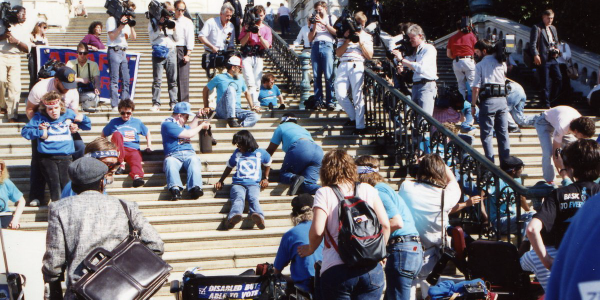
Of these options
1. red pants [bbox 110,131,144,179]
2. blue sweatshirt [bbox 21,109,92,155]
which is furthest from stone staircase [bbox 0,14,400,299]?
blue sweatshirt [bbox 21,109,92,155]

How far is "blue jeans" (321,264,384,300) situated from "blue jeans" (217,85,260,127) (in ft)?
19.4

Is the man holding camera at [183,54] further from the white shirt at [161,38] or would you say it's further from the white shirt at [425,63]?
the white shirt at [425,63]

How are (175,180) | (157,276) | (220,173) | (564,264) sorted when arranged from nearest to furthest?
1. (564,264)
2. (157,276)
3. (175,180)
4. (220,173)

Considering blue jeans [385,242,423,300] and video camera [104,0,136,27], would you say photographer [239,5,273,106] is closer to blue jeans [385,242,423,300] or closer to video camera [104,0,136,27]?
video camera [104,0,136,27]

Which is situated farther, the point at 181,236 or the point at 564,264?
the point at 181,236

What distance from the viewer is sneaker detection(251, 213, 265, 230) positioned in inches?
Result: 321

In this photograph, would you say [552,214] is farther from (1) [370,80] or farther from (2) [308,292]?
(1) [370,80]

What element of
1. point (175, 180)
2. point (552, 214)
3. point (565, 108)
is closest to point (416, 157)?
point (565, 108)

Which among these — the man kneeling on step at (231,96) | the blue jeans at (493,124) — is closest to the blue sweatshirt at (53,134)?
the man kneeling on step at (231,96)

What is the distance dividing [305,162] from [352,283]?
3861 mm

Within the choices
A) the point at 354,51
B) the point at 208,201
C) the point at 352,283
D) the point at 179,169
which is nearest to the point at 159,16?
the point at 354,51

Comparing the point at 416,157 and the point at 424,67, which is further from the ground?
the point at 424,67

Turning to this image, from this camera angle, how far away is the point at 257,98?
12.1m

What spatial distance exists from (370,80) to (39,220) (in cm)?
522
